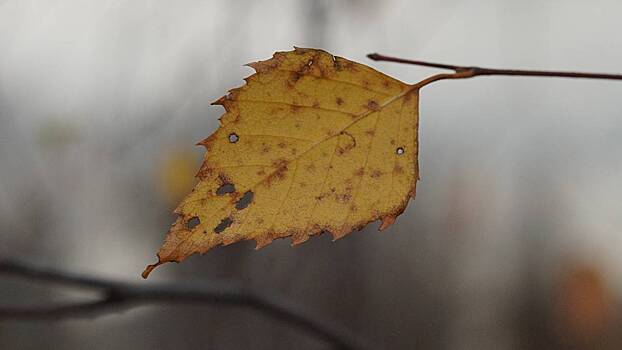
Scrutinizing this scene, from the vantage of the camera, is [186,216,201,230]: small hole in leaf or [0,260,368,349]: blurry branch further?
[0,260,368,349]: blurry branch

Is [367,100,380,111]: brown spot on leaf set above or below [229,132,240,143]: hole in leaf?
above

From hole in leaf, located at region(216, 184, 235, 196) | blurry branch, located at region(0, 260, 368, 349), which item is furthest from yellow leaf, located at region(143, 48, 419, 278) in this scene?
blurry branch, located at region(0, 260, 368, 349)

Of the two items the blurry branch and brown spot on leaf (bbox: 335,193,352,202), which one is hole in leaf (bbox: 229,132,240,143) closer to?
brown spot on leaf (bbox: 335,193,352,202)

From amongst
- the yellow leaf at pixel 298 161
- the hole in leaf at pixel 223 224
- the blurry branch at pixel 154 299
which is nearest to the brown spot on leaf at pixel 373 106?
the yellow leaf at pixel 298 161

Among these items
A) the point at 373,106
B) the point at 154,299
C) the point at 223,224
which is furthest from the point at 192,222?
the point at 154,299

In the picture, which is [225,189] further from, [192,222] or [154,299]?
[154,299]

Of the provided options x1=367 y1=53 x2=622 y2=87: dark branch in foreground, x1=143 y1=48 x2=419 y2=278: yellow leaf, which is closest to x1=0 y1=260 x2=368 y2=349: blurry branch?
A: x1=143 y1=48 x2=419 y2=278: yellow leaf

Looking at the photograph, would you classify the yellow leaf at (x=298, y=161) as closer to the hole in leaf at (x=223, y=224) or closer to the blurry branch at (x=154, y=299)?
the hole in leaf at (x=223, y=224)

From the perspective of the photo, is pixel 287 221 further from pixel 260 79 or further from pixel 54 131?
pixel 54 131

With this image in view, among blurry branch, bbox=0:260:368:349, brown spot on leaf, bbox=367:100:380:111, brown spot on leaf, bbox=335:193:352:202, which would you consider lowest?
blurry branch, bbox=0:260:368:349
